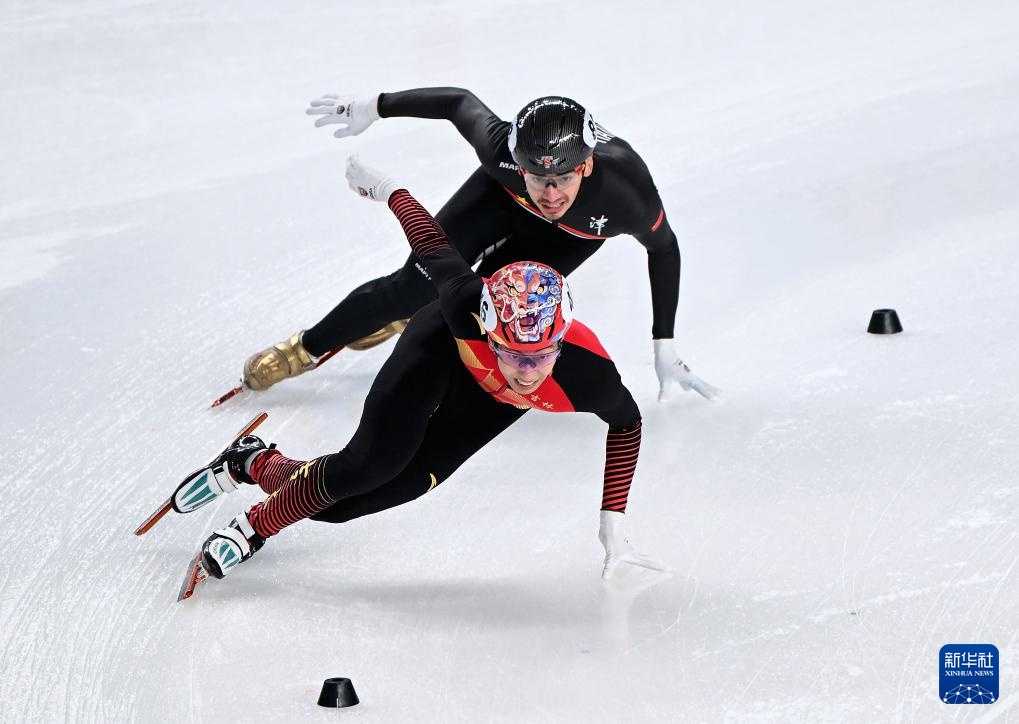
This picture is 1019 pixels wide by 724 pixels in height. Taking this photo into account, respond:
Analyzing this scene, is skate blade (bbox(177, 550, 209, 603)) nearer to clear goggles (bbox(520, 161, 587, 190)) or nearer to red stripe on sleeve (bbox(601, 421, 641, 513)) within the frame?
red stripe on sleeve (bbox(601, 421, 641, 513))

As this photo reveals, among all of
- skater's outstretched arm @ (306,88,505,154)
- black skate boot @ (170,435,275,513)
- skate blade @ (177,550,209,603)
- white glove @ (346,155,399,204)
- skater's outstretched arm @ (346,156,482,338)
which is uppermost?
skater's outstretched arm @ (306,88,505,154)

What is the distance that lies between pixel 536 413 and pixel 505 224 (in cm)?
59

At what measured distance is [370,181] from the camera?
10.8 feet

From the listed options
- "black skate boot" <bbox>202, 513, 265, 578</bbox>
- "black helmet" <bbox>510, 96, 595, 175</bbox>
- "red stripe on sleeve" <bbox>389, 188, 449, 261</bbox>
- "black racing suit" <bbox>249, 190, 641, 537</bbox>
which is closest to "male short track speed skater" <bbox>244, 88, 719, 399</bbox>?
"black helmet" <bbox>510, 96, 595, 175</bbox>

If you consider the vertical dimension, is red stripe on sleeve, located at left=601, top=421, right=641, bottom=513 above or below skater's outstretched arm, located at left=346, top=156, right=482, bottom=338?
below

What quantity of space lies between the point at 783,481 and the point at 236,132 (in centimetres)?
405

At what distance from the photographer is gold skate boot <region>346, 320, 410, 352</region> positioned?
4.27 metres

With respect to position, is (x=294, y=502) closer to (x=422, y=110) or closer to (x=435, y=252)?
(x=435, y=252)

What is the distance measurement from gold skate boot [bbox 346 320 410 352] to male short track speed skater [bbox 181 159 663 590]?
112cm

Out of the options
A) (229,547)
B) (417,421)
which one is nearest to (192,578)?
(229,547)

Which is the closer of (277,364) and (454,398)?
(454,398)

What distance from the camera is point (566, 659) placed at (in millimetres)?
2660

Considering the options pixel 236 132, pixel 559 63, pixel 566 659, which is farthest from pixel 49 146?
pixel 566 659

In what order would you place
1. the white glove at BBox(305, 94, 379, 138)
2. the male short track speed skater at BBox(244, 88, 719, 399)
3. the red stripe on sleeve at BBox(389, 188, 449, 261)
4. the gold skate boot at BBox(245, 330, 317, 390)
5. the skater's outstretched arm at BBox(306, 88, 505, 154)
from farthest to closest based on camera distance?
the gold skate boot at BBox(245, 330, 317, 390) < the white glove at BBox(305, 94, 379, 138) < the skater's outstretched arm at BBox(306, 88, 505, 154) < the male short track speed skater at BBox(244, 88, 719, 399) < the red stripe on sleeve at BBox(389, 188, 449, 261)
